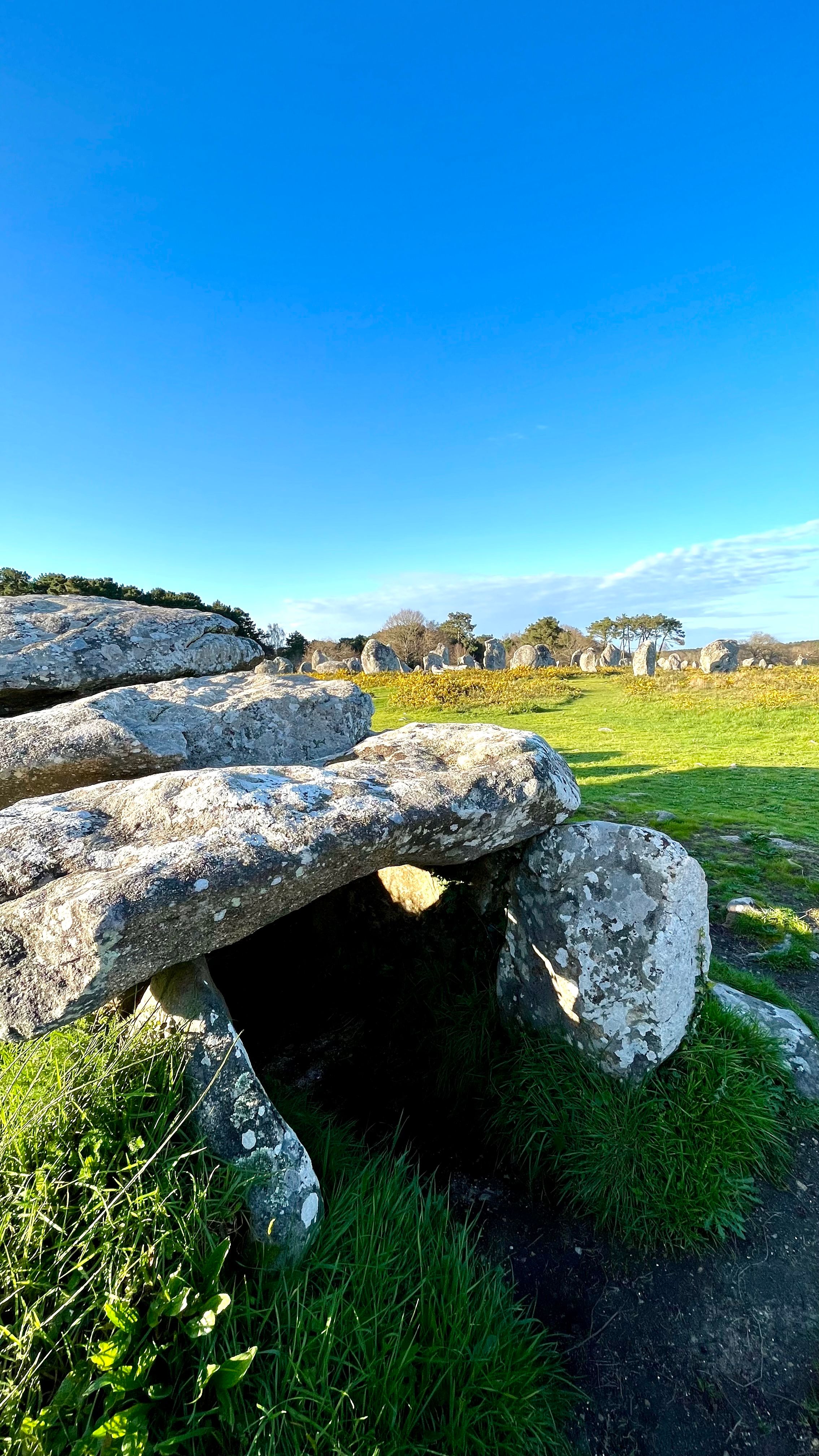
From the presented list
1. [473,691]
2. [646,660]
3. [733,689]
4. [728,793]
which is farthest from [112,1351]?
[646,660]

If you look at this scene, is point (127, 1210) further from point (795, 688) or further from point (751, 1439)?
point (795, 688)

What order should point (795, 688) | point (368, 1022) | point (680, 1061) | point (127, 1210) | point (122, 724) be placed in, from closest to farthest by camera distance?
point (127, 1210)
point (680, 1061)
point (122, 724)
point (368, 1022)
point (795, 688)

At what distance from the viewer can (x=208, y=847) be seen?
2.80 meters

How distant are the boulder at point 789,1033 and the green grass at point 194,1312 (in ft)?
7.97

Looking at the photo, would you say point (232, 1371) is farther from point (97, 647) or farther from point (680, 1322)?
point (97, 647)

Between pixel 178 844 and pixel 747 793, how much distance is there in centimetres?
1101

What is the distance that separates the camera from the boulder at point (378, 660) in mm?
33812

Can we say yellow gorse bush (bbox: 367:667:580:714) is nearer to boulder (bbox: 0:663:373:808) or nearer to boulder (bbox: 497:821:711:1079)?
boulder (bbox: 0:663:373:808)

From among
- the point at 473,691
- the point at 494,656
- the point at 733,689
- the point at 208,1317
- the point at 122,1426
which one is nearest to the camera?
the point at 122,1426

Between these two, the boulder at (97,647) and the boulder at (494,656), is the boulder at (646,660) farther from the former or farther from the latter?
the boulder at (97,647)

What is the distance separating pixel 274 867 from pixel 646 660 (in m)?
33.8

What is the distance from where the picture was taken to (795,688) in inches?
906

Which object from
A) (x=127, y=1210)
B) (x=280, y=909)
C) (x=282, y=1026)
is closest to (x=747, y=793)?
(x=282, y=1026)

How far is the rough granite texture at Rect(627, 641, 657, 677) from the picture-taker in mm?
33281
